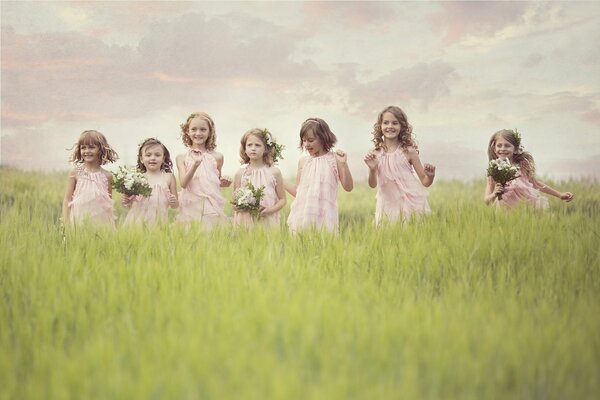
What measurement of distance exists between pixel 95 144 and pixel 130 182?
77 cm

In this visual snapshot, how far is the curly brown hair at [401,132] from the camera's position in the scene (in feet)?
22.7

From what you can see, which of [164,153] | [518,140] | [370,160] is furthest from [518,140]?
[164,153]

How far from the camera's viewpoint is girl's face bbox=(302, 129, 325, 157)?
670cm

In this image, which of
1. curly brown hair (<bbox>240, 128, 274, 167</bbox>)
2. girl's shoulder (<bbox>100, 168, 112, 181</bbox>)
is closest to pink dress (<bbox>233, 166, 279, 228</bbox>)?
curly brown hair (<bbox>240, 128, 274, 167</bbox>)

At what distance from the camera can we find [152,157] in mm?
7039

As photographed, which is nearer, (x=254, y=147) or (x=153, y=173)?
(x=254, y=147)

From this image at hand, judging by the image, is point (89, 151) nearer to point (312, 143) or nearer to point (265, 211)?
point (265, 211)

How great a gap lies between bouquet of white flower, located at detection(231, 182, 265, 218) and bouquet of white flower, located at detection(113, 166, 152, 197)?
104 centimetres

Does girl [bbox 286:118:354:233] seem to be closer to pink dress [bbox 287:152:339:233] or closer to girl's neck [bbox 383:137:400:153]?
pink dress [bbox 287:152:339:233]

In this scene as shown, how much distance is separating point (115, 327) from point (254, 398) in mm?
1225

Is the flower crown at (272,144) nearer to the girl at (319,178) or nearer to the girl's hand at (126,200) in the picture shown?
the girl at (319,178)

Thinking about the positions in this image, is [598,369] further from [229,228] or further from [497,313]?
[229,228]

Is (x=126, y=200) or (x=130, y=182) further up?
(x=130, y=182)

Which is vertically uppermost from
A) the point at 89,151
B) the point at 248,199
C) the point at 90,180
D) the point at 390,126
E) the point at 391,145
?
the point at 390,126
